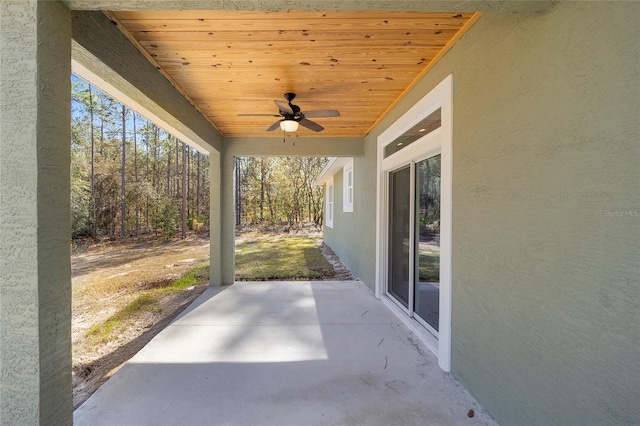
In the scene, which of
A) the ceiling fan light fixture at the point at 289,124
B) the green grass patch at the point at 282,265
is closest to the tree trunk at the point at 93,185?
the green grass patch at the point at 282,265

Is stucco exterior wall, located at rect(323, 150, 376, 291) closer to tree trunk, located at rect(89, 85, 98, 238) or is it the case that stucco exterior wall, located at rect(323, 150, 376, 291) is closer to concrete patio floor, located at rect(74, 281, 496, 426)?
concrete patio floor, located at rect(74, 281, 496, 426)

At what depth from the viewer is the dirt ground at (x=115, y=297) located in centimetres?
291

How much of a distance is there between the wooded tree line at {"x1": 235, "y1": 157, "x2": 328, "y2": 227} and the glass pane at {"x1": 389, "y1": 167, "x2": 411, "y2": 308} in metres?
15.7

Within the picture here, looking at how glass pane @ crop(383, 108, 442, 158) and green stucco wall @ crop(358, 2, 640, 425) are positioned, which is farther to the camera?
glass pane @ crop(383, 108, 442, 158)

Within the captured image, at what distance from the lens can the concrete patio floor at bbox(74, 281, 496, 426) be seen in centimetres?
213

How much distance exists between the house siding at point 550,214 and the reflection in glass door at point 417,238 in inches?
26.2

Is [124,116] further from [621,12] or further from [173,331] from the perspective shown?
[621,12]

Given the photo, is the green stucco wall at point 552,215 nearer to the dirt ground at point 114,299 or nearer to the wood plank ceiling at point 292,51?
the wood plank ceiling at point 292,51

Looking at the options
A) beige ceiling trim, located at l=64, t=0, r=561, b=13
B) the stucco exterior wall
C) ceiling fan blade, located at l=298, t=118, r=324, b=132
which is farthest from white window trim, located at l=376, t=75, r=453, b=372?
the stucco exterior wall

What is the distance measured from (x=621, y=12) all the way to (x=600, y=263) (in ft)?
3.91

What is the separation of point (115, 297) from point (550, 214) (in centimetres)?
669

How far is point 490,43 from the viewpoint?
6.91 ft

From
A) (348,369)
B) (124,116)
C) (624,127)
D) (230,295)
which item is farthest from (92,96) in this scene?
(624,127)

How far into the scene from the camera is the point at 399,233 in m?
4.28
